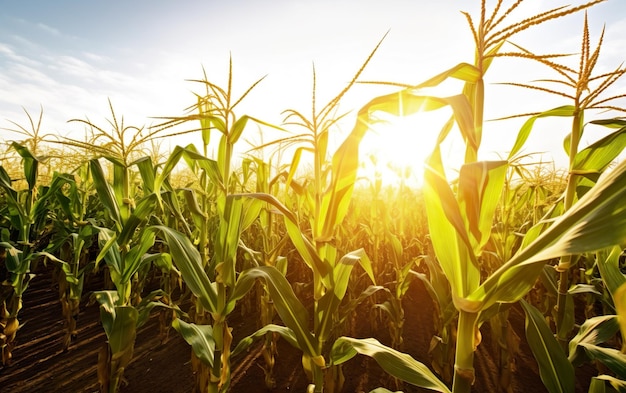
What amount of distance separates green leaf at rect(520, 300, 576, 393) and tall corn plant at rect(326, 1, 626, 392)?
0.03 m

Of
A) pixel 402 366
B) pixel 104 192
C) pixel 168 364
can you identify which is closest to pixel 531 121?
pixel 402 366

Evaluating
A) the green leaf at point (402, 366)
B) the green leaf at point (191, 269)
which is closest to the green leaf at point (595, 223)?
the green leaf at point (402, 366)

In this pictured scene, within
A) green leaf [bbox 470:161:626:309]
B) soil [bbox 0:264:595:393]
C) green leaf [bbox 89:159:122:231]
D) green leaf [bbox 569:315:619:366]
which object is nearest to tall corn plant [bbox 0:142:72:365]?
soil [bbox 0:264:595:393]

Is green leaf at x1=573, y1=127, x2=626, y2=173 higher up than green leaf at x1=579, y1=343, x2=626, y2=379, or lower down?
higher up

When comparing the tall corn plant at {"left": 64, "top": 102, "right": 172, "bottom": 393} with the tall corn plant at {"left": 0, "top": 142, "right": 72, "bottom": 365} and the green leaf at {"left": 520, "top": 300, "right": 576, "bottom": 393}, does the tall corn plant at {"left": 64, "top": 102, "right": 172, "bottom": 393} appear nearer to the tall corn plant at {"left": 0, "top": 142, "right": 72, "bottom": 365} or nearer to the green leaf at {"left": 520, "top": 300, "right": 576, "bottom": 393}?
the tall corn plant at {"left": 0, "top": 142, "right": 72, "bottom": 365}

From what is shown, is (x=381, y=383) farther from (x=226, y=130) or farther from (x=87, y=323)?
(x=87, y=323)

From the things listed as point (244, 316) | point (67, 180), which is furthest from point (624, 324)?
point (244, 316)

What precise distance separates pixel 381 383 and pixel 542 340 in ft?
5.07

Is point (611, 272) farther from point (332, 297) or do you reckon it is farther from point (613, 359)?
point (332, 297)

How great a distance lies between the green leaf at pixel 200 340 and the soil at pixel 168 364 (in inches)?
33.6

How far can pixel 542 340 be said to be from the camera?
1143mm

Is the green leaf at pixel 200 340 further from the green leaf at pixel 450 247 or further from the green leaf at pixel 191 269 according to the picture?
the green leaf at pixel 450 247

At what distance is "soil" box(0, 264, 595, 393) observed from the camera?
2.30 m

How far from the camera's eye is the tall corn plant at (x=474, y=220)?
635 millimetres
